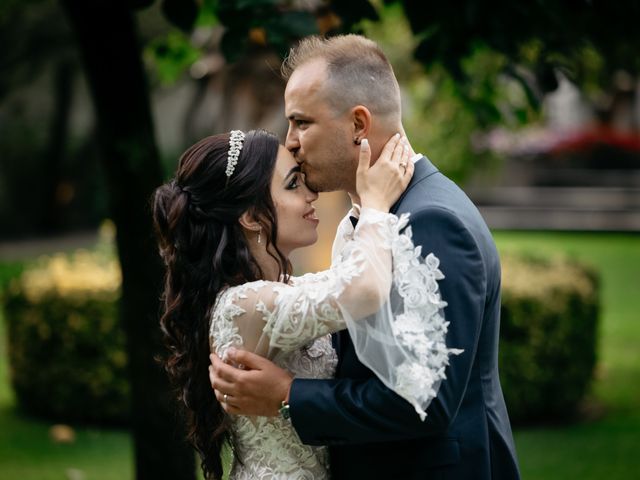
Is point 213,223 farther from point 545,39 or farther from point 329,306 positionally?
point 545,39

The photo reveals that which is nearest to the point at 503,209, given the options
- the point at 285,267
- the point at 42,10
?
the point at 42,10

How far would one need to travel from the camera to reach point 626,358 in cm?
1108

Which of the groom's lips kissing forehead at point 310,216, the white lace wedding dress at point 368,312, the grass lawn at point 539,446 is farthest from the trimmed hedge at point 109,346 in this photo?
the white lace wedding dress at point 368,312

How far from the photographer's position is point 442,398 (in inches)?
102

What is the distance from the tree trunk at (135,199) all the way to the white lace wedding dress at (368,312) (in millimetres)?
2169

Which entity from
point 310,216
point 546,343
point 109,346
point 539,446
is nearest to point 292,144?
point 310,216

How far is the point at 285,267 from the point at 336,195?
883cm

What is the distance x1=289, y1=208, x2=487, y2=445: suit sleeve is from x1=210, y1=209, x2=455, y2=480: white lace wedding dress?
1.4 inches

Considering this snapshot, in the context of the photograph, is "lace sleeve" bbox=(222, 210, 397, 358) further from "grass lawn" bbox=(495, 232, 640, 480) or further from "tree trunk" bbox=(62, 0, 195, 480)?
"grass lawn" bbox=(495, 232, 640, 480)

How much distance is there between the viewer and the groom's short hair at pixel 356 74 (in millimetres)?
2834

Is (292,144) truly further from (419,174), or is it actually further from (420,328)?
(420,328)

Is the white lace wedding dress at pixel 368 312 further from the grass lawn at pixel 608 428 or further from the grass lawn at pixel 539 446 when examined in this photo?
the grass lawn at pixel 608 428

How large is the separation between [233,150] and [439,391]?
0.93 metres

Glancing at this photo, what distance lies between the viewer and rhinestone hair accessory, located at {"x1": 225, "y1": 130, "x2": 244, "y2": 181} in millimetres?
2943
